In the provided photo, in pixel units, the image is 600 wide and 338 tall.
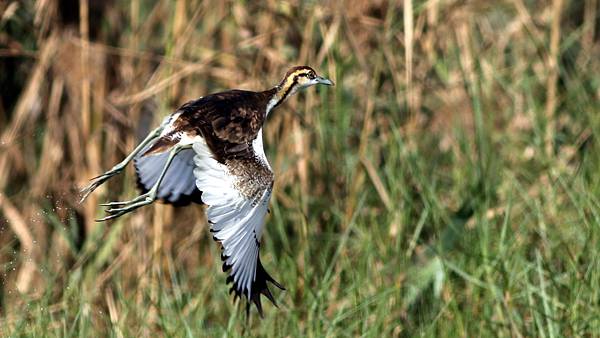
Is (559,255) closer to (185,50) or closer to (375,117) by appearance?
(375,117)

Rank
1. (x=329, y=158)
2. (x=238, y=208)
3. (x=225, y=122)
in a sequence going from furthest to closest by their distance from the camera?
1. (x=329, y=158)
2. (x=225, y=122)
3. (x=238, y=208)

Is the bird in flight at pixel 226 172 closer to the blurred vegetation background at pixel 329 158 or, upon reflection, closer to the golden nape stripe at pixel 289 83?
the golden nape stripe at pixel 289 83

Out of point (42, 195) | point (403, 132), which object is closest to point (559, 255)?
point (403, 132)

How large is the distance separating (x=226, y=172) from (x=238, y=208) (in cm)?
14

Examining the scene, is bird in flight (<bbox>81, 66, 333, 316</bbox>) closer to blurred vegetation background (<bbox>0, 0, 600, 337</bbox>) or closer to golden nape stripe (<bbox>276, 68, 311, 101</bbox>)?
golden nape stripe (<bbox>276, 68, 311, 101</bbox>)

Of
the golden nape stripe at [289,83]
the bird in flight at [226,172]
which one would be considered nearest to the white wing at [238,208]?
the bird in flight at [226,172]

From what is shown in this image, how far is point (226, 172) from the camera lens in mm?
3799

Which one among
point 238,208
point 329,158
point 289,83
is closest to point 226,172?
point 238,208

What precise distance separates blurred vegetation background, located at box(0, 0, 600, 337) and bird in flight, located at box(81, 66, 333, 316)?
476 mm

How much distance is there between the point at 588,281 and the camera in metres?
4.20

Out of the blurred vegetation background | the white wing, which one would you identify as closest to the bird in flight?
the white wing

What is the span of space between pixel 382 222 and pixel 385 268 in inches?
20.4

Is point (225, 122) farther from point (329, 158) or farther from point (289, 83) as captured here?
point (329, 158)

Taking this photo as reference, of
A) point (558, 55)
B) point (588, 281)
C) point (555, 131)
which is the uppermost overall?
point (558, 55)
